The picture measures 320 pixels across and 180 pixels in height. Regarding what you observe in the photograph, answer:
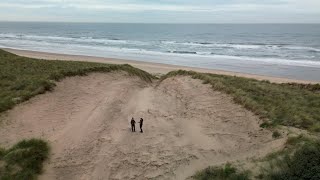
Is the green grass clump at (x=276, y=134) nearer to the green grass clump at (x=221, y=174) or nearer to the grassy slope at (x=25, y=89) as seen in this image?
the green grass clump at (x=221, y=174)

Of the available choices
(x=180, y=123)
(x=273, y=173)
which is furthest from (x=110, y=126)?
(x=273, y=173)

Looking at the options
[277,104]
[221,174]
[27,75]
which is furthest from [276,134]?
[27,75]

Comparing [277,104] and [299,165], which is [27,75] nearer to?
[277,104]

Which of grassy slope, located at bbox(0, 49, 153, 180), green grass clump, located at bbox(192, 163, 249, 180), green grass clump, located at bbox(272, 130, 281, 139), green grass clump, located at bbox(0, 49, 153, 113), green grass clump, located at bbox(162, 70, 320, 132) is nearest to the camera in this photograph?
green grass clump, located at bbox(192, 163, 249, 180)

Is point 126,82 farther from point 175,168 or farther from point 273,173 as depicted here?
point 273,173

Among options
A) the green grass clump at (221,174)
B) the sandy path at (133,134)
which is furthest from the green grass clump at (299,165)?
the sandy path at (133,134)

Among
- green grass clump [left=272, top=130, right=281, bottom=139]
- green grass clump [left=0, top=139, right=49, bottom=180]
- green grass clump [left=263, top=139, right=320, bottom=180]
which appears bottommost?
green grass clump [left=0, top=139, right=49, bottom=180]

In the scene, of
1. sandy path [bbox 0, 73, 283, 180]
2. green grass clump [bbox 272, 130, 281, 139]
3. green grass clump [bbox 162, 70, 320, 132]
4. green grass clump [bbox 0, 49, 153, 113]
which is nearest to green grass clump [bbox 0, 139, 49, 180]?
sandy path [bbox 0, 73, 283, 180]

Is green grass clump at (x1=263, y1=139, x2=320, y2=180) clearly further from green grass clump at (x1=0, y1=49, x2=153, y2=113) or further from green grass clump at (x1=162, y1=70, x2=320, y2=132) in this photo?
green grass clump at (x1=0, y1=49, x2=153, y2=113)
